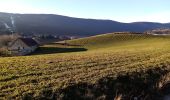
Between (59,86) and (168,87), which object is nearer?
(59,86)

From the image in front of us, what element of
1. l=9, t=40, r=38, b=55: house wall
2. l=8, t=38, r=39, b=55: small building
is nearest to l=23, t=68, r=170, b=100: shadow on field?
l=9, t=40, r=38, b=55: house wall

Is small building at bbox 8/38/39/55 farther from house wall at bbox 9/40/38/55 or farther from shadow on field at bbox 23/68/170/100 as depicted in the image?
shadow on field at bbox 23/68/170/100

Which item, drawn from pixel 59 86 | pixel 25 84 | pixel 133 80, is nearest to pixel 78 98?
pixel 59 86

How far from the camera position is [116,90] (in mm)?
18734

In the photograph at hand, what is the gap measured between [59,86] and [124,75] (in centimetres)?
560

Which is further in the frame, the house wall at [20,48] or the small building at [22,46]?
the small building at [22,46]

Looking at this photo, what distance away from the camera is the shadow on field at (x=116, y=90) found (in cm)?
1684

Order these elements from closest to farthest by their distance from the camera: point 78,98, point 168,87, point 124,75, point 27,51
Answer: point 78,98
point 168,87
point 124,75
point 27,51

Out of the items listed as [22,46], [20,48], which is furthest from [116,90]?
[20,48]

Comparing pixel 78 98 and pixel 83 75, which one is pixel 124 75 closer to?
pixel 83 75

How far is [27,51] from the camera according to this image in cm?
8900

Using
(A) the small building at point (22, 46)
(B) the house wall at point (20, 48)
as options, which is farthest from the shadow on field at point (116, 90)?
(A) the small building at point (22, 46)

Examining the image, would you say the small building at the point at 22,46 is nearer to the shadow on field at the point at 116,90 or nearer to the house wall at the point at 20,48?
the house wall at the point at 20,48

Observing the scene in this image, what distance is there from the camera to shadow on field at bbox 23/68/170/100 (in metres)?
16.8
